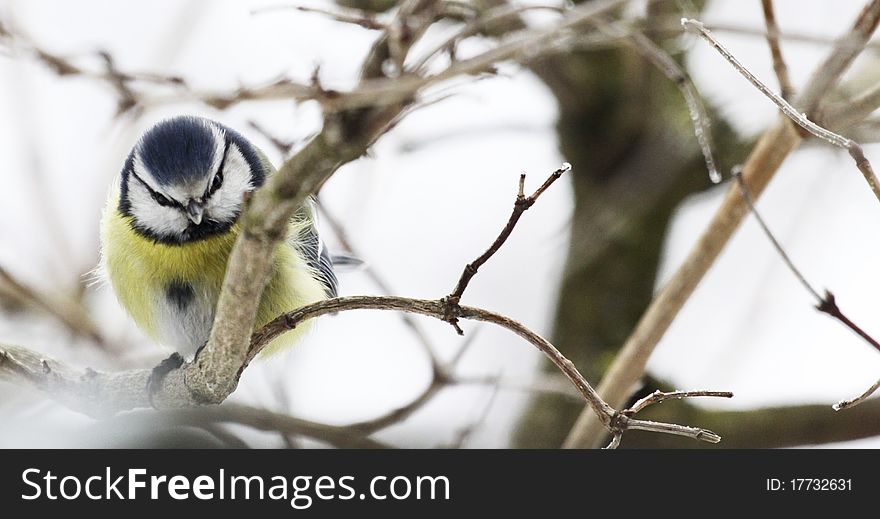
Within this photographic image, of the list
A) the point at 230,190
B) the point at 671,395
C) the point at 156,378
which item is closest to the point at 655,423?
the point at 671,395

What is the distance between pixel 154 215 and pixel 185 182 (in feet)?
0.47

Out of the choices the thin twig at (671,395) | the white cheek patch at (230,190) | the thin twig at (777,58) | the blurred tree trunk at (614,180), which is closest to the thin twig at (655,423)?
the thin twig at (671,395)

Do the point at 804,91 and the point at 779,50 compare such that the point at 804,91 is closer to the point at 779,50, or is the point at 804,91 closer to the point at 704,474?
the point at 779,50

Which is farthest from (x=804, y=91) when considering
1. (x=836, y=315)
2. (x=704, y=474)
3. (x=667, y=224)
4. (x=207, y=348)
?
(x=667, y=224)

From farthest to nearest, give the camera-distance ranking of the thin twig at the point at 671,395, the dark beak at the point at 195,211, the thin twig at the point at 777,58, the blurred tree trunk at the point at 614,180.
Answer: the blurred tree trunk at the point at 614,180 → the dark beak at the point at 195,211 → the thin twig at the point at 777,58 → the thin twig at the point at 671,395

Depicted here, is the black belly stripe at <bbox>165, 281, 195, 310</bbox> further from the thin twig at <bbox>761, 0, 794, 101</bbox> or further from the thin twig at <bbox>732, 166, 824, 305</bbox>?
the thin twig at <bbox>761, 0, 794, 101</bbox>

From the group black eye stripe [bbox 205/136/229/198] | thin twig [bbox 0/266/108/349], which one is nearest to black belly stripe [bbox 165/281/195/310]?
black eye stripe [bbox 205/136/229/198]

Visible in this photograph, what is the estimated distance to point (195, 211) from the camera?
1996mm

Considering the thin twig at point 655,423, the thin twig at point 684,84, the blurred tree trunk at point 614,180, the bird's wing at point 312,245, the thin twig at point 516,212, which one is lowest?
the thin twig at point 655,423

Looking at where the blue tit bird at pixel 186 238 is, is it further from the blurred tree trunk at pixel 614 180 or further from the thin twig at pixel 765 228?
the blurred tree trunk at pixel 614 180

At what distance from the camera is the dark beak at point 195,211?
1988 mm

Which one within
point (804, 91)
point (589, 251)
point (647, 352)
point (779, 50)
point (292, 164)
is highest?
point (589, 251)

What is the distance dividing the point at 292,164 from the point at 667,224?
7.30ft

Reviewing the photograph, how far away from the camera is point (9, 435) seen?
2.06 metres
